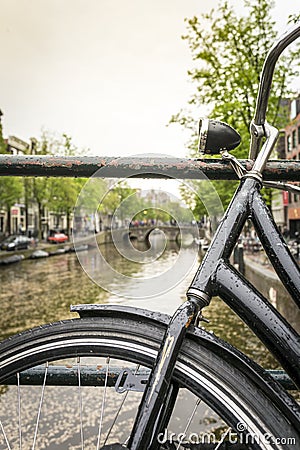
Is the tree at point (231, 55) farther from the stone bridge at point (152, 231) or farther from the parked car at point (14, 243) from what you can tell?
the parked car at point (14, 243)

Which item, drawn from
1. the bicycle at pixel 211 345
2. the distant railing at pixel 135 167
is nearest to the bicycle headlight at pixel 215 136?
the bicycle at pixel 211 345

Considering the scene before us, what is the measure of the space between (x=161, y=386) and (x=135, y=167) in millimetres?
571

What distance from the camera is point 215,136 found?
105 centimetres

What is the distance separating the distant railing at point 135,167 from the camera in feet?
4.07

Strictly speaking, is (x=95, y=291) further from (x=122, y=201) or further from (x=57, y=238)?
(x=57, y=238)

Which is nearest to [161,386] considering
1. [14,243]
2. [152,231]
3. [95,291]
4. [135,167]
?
[152,231]

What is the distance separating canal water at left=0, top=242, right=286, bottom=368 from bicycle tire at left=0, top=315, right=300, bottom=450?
0.75 feet

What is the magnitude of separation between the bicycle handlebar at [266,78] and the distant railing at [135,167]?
0.42 ft

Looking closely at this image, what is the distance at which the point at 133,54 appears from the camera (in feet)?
129

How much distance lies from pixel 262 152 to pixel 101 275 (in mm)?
491

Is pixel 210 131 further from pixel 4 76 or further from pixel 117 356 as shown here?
pixel 4 76

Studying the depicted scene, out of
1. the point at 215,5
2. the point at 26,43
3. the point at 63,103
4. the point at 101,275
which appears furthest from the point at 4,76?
the point at 101,275

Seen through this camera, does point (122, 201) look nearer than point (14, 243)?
Yes

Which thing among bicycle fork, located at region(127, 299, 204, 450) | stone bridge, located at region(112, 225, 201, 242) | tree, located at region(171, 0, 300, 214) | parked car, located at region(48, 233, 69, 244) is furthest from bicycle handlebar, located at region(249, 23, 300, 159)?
parked car, located at region(48, 233, 69, 244)
